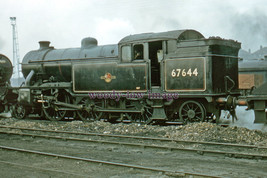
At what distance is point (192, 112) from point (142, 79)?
6.14 ft

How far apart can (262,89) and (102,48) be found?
5761mm

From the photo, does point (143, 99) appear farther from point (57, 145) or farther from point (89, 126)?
point (57, 145)

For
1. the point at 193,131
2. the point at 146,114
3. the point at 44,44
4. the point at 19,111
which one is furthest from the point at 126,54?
the point at 19,111

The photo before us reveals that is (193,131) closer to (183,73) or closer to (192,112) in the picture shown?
(192,112)

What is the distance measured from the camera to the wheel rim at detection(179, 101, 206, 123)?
390 inches

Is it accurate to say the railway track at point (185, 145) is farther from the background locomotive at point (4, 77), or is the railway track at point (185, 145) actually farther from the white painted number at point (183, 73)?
the background locomotive at point (4, 77)

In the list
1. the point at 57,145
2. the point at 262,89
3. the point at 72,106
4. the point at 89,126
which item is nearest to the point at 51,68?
the point at 72,106

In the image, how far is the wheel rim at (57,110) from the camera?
12.8 metres

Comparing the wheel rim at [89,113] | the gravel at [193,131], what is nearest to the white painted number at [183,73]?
the gravel at [193,131]

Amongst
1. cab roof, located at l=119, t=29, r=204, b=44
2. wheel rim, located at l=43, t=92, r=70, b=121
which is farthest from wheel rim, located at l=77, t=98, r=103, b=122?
cab roof, located at l=119, t=29, r=204, b=44

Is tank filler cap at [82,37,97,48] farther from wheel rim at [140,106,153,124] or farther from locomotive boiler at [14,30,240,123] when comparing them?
wheel rim at [140,106,153,124]

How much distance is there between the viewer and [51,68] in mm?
13039

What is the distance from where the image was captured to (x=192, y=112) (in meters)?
9.98

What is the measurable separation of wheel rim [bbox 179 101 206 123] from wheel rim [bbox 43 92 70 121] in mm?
4696
